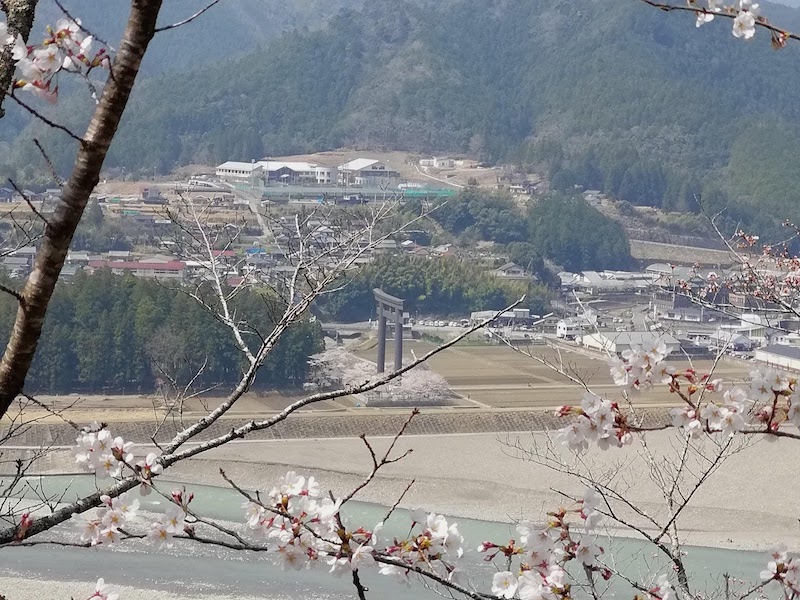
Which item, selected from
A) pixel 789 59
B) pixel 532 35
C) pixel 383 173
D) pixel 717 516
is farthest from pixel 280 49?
pixel 717 516

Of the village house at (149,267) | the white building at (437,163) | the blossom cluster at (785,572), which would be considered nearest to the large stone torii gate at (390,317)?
the village house at (149,267)

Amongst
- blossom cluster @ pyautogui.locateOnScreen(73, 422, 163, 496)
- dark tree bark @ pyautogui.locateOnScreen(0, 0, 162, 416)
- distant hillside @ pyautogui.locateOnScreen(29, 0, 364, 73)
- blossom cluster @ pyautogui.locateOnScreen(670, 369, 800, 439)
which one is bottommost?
distant hillside @ pyautogui.locateOnScreen(29, 0, 364, 73)

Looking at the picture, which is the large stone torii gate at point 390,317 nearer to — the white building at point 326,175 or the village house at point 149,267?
the village house at point 149,267

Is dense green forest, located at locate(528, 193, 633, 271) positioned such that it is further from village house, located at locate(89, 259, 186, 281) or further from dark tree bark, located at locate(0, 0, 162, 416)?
dark tree bark, located at locate(0, 0, 162, 416)

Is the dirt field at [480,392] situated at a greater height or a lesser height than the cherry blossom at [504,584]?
lesser

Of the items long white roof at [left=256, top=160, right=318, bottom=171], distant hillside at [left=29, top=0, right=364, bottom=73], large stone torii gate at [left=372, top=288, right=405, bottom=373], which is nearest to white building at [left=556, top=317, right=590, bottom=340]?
large stone torii gate at [left=372, top=288, right=405, bottom=373]

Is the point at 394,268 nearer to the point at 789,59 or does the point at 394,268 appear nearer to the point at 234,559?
the point at 234,559
